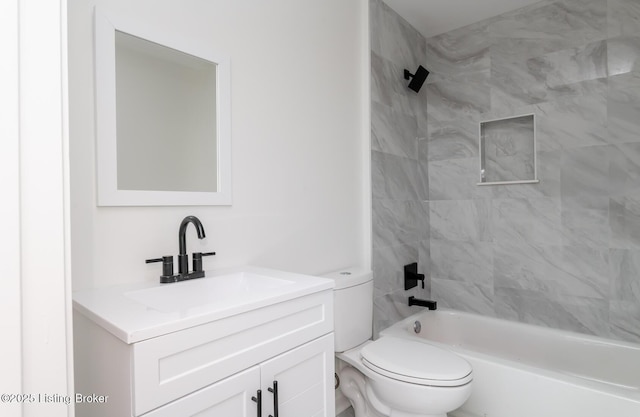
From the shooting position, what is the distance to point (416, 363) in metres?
1.55

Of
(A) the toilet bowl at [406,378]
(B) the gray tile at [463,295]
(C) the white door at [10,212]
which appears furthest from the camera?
(B) the gray tile at [463,295]

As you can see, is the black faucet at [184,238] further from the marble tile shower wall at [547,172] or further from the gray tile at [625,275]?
the gray tile at [625,275]

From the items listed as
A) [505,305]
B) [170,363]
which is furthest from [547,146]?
[170,363]

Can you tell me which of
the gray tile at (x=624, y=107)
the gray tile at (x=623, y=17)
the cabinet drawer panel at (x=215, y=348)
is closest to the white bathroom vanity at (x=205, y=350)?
the cabinet drawer panel at (x=215, y=348)

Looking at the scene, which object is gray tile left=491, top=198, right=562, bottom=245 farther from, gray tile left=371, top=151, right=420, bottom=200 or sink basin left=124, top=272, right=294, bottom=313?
sink basin left=124, top=272, right=294, bottom=313

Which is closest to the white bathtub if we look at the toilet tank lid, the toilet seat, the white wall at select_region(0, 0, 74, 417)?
the toilet seat

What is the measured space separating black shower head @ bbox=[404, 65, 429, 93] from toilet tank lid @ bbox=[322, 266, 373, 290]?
4.68ft

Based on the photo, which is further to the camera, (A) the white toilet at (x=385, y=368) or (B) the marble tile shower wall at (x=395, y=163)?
(B) the marble tile shower wall at (x=395, y=163)

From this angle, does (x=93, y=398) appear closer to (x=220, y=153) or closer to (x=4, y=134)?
(x=4, y=134)

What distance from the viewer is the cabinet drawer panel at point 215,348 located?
0.73m

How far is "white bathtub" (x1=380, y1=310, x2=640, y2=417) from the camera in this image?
1.49 metres

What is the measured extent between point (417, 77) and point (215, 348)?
90.1 inches

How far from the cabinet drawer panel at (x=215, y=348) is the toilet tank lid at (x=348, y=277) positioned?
0.61 meters

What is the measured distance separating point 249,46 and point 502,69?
73.3 inches
